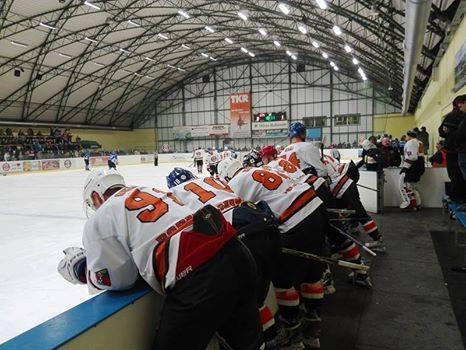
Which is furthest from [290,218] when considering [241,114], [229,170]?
[241,114]

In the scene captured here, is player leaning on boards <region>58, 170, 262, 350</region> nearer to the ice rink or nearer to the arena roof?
the ice rink

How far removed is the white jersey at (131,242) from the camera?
1.56 m

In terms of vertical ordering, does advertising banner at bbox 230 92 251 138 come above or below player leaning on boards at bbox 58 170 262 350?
above

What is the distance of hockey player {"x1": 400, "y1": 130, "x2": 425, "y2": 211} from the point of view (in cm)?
771

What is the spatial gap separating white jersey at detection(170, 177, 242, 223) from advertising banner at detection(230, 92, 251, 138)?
118 feet

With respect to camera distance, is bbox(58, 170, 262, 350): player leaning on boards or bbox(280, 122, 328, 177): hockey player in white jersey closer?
bbox(58, 170, 262, 350): player leaning on boards

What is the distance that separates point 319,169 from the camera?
4047mm

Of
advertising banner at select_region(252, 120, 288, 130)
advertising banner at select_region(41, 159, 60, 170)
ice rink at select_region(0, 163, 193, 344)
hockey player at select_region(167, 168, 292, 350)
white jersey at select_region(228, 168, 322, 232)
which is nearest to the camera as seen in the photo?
hockey player at select_region(167, 168, 292, 350)

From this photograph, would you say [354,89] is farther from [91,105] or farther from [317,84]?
[91,105]

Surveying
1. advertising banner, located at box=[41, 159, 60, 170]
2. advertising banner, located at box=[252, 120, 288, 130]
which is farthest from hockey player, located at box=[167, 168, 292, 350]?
advertising banner, located at box=[252, 120, 288, 130]

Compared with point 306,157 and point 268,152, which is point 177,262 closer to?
point 268,152

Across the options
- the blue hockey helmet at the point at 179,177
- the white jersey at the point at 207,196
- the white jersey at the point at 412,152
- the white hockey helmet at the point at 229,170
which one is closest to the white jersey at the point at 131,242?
the white jersey at the point at 207,196

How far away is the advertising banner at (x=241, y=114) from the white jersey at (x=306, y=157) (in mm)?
33959

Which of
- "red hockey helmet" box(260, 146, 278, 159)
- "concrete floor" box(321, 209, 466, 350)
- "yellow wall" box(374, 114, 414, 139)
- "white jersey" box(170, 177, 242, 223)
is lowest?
"concrete floor" box(321, 209, 466, 350)
